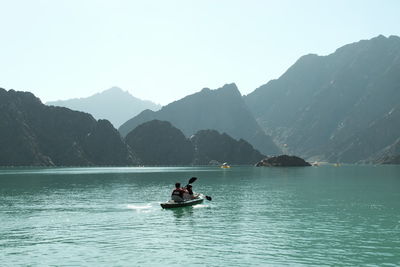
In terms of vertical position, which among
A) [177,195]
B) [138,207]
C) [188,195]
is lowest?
[138,207]

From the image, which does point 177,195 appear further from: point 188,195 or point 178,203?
point 188,195

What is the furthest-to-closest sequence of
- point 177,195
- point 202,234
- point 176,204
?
point 177,195 < point 176,204 < point 202,234

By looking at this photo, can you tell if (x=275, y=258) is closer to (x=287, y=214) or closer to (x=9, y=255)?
(x=9, y=255)

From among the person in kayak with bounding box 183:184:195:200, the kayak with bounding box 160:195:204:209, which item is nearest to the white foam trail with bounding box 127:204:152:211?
the kayak with bounding box 160:195:204:209

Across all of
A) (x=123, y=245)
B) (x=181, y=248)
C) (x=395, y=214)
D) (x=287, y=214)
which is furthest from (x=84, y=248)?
(x=395, y=214)

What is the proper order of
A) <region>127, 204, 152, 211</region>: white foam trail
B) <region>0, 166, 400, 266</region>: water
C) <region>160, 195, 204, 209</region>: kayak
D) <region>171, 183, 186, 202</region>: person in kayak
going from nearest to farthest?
<region>0, 166, 400, 266</region>: water < <region>160, 195, 204, 209</region>: kayak < <region>127, 204, 152, 211</region>: white foam trail < <region>171, 183, 186, 202</region>: person in kayak

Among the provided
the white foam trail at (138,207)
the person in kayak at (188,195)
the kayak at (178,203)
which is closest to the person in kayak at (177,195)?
the kayak at (178,203)

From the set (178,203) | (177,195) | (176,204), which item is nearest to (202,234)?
(176,204)

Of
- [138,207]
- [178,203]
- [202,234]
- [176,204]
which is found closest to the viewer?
[202,234]

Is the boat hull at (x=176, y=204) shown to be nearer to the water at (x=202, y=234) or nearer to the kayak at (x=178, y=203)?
the kayak at (x=178, y=203)

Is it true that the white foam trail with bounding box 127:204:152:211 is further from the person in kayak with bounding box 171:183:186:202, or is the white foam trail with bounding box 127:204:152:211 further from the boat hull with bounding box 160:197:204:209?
the person in kayak with bounding box 171:183:186:202

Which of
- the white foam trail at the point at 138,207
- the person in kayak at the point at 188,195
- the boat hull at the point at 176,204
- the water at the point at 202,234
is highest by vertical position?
the person in kayak at the point at 188,195

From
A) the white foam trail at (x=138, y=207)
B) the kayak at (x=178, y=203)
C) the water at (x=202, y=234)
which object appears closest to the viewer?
the water at (x=202, y=234)

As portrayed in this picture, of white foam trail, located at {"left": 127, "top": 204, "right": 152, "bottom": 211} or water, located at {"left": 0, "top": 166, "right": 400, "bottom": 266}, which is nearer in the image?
water, located at {"left": 0, "top": 166, "right": 400, "bottom": 266}
